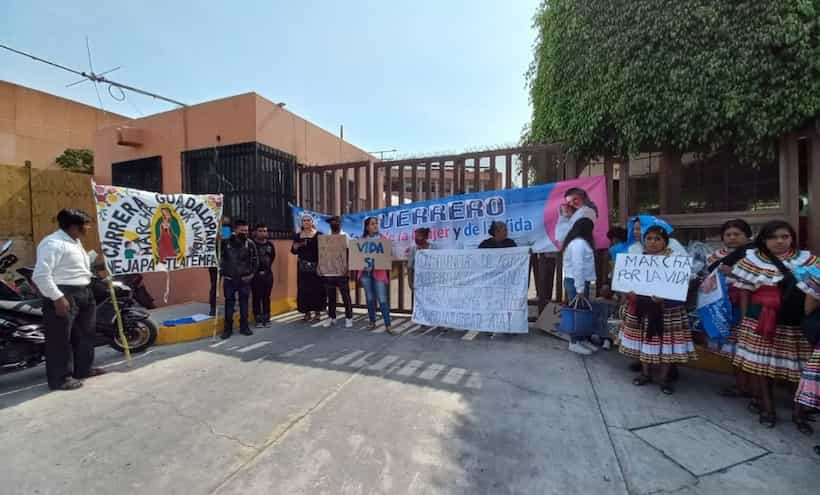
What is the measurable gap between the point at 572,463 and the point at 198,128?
7.85m

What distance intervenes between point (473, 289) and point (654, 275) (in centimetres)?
225

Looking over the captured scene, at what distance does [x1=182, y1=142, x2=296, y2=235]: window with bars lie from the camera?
6.48 m

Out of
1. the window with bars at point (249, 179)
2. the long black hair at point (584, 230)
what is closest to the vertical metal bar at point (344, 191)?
the window with bars at point (249, 179)

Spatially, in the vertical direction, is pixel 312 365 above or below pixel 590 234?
below

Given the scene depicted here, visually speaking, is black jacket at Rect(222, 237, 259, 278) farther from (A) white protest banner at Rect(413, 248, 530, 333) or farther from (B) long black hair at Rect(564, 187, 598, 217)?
(B) long black hair at Rect(564, 187, 598, 217)

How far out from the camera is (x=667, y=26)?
4113 mm

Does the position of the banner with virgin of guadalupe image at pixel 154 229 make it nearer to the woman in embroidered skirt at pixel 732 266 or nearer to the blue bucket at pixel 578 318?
the blue bucket at pixel 578 318

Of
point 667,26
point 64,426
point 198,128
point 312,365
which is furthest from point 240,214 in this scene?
point 667,26

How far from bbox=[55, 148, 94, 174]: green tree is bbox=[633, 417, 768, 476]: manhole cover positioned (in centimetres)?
1728

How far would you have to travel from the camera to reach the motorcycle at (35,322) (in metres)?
3.59

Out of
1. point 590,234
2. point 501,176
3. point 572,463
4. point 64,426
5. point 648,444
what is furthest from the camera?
point 501,176

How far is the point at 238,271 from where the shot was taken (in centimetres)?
521

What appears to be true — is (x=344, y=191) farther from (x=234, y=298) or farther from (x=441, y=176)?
(x=234, y=298)

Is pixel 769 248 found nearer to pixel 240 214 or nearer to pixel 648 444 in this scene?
pixel 648 444
